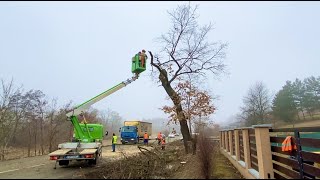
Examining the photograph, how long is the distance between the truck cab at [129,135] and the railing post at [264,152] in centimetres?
3262

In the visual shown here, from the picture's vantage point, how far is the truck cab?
39.9 meters

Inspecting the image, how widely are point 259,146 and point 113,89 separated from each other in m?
9.60

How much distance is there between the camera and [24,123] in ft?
118

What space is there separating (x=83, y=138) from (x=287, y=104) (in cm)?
5216

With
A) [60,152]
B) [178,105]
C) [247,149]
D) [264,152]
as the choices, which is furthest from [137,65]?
Result: [264,152]

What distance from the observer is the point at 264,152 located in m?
8.14

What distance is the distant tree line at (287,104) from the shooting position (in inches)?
2290

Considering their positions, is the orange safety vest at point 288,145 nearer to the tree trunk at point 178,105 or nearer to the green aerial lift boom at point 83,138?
the green aerial lift boom at point 83,138

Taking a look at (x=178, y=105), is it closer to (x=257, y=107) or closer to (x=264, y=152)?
(x=264, y=152)

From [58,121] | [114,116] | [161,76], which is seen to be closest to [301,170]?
[161,76]

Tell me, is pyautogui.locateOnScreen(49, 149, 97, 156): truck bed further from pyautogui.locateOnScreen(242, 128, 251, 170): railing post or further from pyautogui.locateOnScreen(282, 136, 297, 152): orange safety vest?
pyautogui.locateOnScreen(282, 136, 297, 152): orange safety vest

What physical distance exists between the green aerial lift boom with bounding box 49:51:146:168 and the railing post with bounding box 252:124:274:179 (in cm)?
775

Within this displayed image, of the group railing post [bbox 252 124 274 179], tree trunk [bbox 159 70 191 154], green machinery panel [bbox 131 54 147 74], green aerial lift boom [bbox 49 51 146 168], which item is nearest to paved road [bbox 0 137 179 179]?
green aerial lift boom [bbox 49 51 146 168]

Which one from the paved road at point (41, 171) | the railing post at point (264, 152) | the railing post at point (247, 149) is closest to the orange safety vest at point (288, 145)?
the railing post at point (264, 152)
